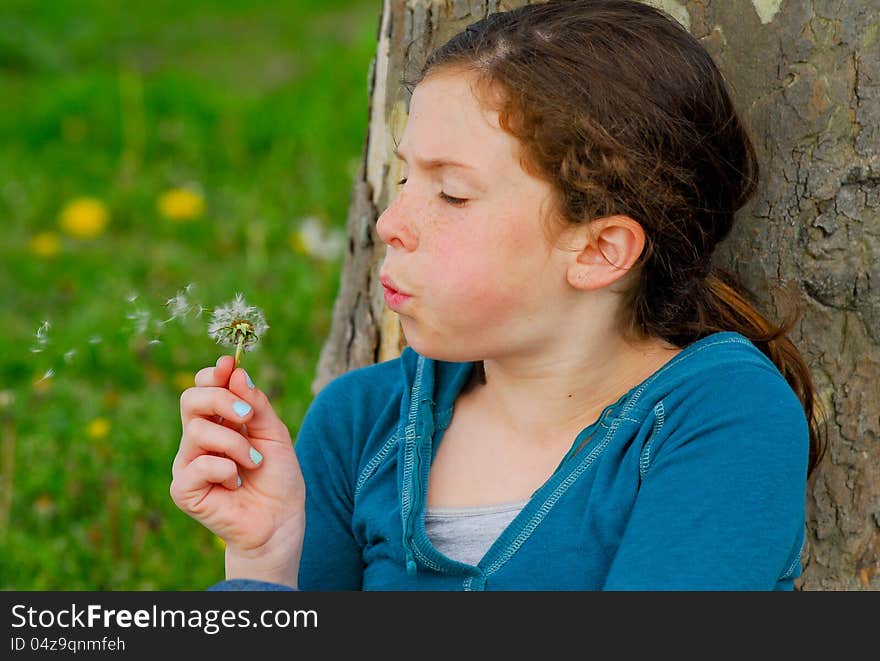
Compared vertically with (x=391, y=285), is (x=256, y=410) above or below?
below

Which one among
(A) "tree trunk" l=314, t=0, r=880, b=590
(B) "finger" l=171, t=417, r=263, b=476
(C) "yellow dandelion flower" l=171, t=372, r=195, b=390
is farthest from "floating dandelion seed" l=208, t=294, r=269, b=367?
(C) "yellow dandelion flower" l=171, t=372, r=195, b=390

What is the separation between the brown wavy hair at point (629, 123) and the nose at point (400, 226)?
7.3 inches

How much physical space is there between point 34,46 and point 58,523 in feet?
13.1

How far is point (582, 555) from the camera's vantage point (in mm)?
1684

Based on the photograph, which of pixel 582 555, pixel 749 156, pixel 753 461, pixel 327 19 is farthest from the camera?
pixel 327 19

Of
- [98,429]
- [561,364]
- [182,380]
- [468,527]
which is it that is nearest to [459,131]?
[561,364]

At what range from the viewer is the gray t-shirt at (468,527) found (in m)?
1.81

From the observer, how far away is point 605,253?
1.75 meters

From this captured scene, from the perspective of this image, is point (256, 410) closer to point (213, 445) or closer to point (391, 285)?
point (213, 445)

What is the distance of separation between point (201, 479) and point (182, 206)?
9.00ft

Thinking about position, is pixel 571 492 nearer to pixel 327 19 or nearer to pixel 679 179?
pixel 679 179

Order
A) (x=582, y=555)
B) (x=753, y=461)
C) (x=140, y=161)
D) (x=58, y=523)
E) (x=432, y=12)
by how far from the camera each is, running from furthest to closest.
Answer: (x=140, y=161) < (x=58, y=523) < (x=432, y=12) < (x=582, y=555) < (x=753, y=461)

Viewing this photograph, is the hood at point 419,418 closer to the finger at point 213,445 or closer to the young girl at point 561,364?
the young girl at point 561,364
